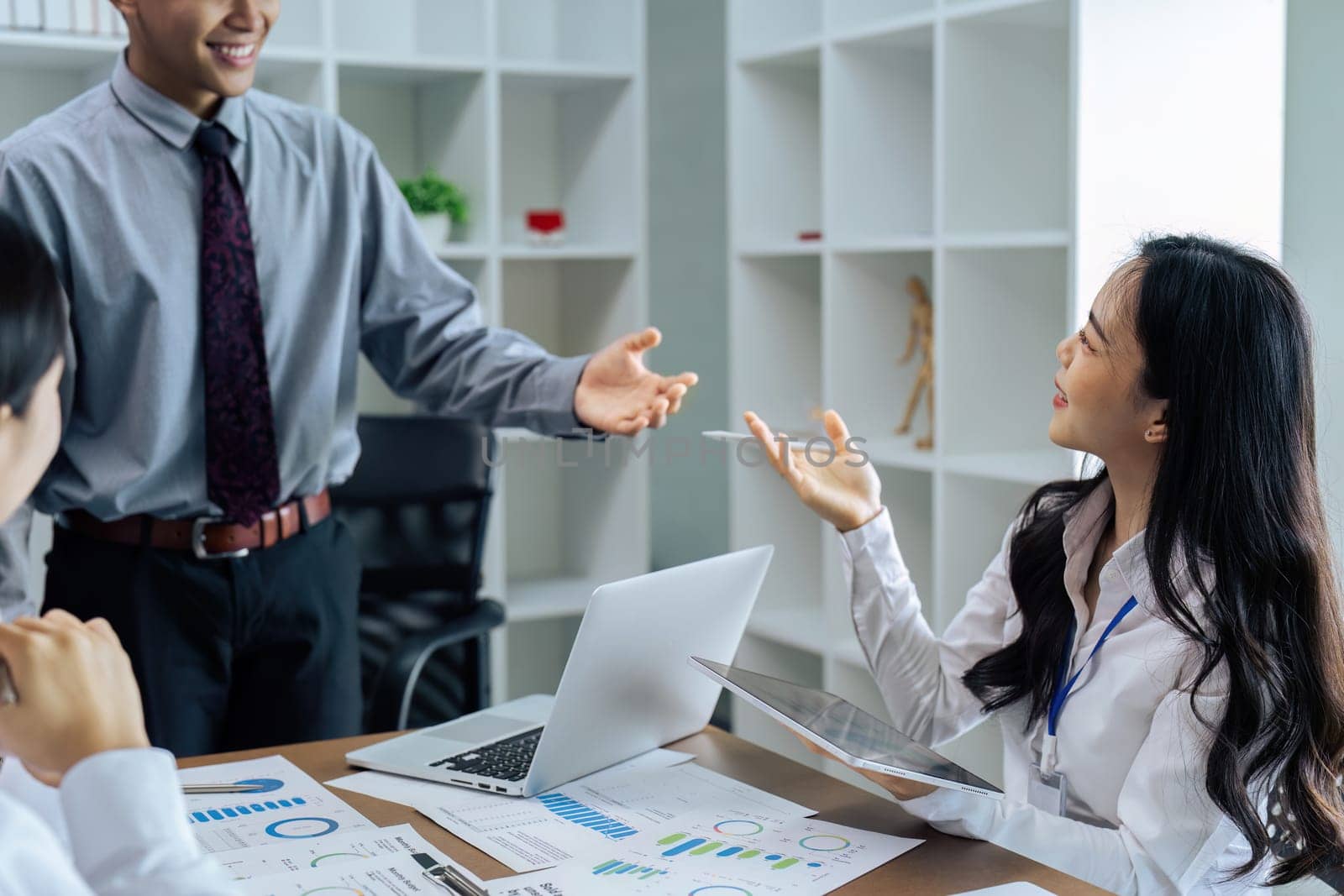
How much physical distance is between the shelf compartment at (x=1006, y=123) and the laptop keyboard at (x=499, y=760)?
4.80ft

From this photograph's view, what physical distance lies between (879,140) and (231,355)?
1.58m

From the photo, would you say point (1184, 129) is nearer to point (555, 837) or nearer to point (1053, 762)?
point (1053, 762)

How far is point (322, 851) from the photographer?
1251mm

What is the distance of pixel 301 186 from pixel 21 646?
4.13ft

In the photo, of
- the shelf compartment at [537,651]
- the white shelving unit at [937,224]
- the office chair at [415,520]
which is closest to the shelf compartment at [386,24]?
the white shelving unit at [937,224]

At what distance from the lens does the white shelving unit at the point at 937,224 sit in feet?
7.57

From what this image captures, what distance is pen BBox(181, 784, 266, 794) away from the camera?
1422 millimetres

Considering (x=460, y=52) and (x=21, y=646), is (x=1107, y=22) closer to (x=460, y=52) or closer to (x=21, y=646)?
(x=460, y=52)

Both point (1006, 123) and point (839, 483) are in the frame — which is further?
point (1006, 123)

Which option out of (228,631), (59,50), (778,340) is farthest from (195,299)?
(778,340)

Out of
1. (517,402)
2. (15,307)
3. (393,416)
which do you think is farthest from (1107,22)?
(15,307)

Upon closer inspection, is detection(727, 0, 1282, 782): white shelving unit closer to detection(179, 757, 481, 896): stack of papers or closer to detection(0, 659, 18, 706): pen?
detection(179, 757, 481, 896): stack of papers

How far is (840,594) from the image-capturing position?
2979mm

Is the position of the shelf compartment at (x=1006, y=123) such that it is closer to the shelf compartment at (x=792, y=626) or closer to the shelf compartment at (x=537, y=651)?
the shelf compartment at (x=792, y=626)
